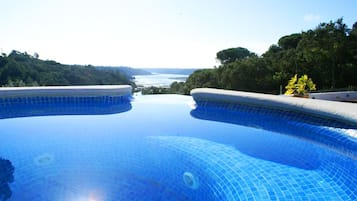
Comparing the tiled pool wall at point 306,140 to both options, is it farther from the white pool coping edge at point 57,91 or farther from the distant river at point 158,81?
the distant river at point 158,81

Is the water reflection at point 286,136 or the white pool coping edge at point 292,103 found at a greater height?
the white pool coping edge at point 292,103

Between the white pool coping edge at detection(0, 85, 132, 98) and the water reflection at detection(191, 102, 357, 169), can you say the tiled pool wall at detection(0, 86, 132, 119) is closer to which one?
the white pool coping edge at detection(0, 85, 132, 98)

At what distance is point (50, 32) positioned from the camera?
13.9 m

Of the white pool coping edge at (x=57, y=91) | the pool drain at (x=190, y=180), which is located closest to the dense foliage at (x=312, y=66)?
the white pool coping edge at (x=57, y=91)

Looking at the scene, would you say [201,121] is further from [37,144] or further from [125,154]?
[37,144]

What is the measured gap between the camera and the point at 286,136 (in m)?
4.25

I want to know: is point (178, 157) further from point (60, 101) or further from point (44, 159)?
point (60, 101)

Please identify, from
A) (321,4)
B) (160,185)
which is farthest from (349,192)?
(321,4)

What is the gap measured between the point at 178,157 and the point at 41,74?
59.5 ft

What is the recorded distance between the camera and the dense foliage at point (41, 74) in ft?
54.0

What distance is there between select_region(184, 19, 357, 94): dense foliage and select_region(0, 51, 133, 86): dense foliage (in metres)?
8.70

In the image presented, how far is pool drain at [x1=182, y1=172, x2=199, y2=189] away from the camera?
2.90 meters

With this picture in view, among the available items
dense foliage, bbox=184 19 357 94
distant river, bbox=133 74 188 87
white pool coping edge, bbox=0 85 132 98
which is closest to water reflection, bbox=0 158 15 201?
white pool coping edge, bbox=0 85 132 98

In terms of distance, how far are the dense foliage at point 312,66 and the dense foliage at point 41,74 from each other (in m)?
8.70
